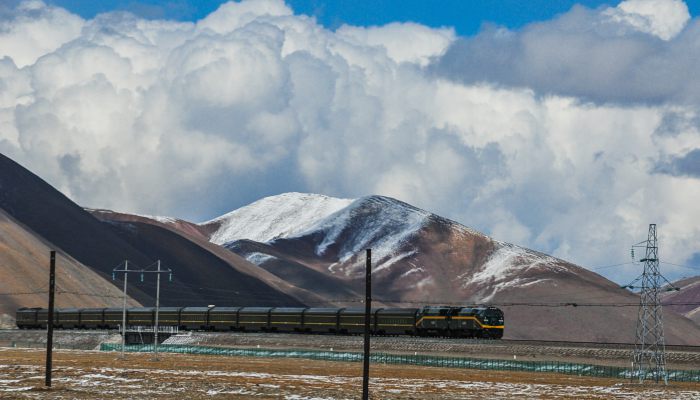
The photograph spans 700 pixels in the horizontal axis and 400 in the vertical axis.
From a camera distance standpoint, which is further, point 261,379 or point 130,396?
point 261,379

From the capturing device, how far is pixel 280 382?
81000 mm

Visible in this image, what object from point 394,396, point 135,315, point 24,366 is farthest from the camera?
point 135,315

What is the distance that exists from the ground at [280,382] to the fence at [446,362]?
11.5ft

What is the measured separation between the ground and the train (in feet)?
80.9

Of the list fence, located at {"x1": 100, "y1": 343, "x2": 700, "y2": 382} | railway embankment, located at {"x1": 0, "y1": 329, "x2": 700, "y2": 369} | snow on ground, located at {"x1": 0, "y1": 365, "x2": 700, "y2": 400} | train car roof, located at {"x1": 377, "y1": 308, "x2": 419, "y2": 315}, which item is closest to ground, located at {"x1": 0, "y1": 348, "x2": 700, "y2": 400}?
snow on ground, located at {"x1": 0, "y1": 365, "x2": 700, "y2": 400}

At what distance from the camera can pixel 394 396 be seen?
7019cm

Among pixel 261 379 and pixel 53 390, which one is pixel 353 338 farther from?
pixel 53 390

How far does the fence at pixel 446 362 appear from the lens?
98238 mm

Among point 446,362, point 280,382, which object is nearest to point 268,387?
point 280,382

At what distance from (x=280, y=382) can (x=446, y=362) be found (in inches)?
1342

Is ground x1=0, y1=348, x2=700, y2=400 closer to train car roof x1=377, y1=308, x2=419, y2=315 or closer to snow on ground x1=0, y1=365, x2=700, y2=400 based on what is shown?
snow on ground x1=0, y1=365, x2=700, y2=400

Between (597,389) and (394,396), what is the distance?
765 inches

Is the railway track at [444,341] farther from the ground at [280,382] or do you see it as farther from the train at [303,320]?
the ground at [280,382]

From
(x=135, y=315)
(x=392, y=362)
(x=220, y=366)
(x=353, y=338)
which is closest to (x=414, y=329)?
(x=353, y=338)
